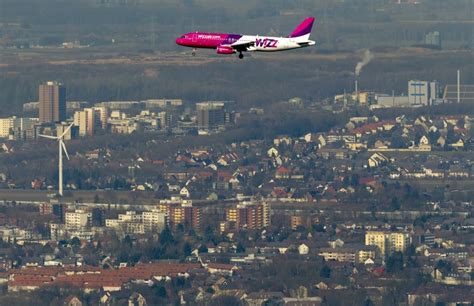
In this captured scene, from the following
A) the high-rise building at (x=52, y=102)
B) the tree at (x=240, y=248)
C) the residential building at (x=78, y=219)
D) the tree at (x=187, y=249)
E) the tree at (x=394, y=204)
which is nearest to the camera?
the tree at (x=187, y=249)

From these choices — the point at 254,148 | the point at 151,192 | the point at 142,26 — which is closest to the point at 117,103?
the point at 142,26

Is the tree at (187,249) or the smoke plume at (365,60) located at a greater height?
the smoke plume at (365,60)

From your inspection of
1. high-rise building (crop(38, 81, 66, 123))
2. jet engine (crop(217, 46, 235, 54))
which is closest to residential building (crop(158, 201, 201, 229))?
high-rise building (crop(38, 81, 66, 123))

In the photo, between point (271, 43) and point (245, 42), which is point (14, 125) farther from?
point (245, 42)

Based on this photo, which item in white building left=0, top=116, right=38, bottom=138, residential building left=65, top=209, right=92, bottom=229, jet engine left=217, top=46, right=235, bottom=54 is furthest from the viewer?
white building left=0, top=116, right=38, bottom=138

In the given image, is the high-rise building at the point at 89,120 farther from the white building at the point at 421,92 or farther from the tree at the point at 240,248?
the tree at the point at 240,248

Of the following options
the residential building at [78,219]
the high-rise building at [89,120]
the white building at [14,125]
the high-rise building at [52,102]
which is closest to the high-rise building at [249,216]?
the residential building at [78,219]

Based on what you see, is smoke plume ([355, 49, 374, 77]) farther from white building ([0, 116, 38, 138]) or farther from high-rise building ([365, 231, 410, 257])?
high-rise building ([365, 231, 410, 257])
